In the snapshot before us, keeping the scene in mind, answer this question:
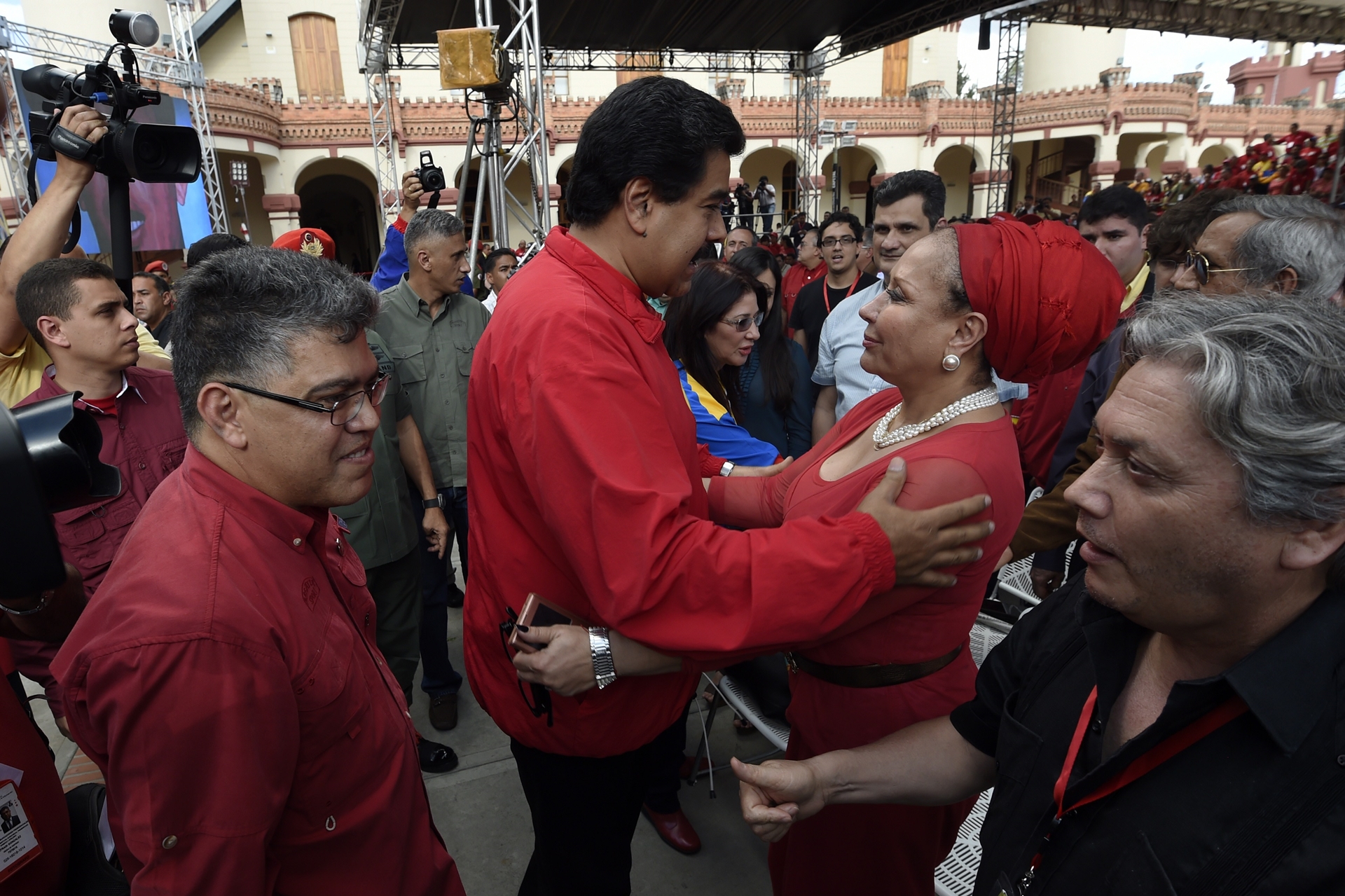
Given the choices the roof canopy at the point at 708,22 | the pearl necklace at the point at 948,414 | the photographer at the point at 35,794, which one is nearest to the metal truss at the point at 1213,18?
the roof canopy at the point at 708,22

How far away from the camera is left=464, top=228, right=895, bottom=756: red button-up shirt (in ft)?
3.76

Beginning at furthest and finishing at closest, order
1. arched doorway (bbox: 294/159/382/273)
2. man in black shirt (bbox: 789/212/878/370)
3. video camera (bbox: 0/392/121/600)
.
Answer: arched doorway (bbox: 294/159/382/273) < man in black shirt (bbox: 789/212/878/370) < video camera (bbox: 0/392/121/600)

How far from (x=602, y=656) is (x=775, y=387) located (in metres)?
2.42

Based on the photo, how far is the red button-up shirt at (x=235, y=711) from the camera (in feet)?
3.23

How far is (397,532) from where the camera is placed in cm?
286

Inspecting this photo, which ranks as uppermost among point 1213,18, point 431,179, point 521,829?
point 1213,18

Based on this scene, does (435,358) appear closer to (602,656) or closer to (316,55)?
(602,656)

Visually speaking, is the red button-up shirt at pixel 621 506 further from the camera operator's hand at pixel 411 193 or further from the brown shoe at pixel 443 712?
the camera operator's hand at pixel 411 193

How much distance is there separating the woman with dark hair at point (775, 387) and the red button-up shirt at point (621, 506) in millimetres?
2151

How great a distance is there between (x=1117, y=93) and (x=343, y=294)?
25832 mm

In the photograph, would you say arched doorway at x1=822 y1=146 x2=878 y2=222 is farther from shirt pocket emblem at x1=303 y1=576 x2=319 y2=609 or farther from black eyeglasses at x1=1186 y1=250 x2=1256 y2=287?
shirt pocket emblem at x1=303 y1=576 x2=319 y2=609

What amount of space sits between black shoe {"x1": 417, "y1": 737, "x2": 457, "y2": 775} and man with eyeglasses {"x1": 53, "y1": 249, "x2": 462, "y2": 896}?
1512 mm

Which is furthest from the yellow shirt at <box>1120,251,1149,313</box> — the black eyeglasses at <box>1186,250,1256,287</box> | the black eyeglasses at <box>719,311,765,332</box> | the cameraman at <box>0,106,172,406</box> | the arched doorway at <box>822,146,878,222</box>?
the arched doorway at <box>822,146,878,222</box>

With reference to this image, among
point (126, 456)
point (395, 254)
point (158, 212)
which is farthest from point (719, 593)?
point (158, 212)
